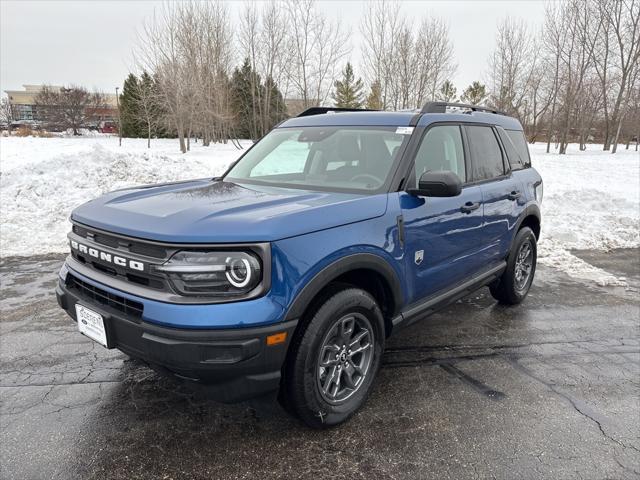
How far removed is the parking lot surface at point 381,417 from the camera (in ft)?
7.86

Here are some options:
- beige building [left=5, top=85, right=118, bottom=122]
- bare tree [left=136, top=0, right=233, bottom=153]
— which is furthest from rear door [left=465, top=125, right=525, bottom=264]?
beige building [left=5, top=85, right=118, bottom=122]

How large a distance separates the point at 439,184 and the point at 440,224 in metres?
0.48

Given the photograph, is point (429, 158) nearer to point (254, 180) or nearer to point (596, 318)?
point (254, 180)

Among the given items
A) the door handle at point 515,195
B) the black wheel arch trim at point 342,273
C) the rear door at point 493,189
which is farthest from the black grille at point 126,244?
the door handle at point 515,195

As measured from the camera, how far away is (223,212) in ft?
7.76

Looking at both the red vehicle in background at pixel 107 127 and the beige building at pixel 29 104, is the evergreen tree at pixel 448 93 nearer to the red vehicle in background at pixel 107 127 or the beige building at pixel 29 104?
the beige building at pixel 29 104

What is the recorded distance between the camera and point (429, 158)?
10.9 ft

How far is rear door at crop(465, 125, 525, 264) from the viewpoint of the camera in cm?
387

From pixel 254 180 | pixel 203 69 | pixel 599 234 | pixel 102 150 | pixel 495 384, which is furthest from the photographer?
pixel 203 69

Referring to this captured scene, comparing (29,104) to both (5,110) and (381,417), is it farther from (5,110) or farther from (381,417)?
(381,417)

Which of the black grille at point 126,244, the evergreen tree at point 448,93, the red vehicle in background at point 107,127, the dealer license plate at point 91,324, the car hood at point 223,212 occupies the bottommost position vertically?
the dealer license plate at point 91,324

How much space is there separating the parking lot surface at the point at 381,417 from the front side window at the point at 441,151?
1544 mm

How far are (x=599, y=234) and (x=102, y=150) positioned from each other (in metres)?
11.3

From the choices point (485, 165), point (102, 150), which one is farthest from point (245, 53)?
point (485, 165)
